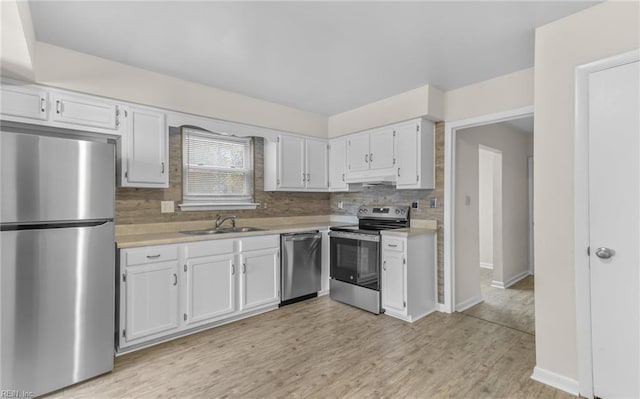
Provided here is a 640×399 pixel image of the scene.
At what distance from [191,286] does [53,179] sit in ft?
4.49

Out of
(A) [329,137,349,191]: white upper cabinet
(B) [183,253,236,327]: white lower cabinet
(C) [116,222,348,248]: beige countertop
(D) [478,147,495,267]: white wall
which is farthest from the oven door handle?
(D) [478,147,495,267]: white wall

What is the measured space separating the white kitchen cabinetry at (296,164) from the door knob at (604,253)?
3040 mm

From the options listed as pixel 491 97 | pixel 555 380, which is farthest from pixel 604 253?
pixel 491 97

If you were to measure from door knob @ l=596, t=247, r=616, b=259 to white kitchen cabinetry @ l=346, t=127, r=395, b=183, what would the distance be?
201cm

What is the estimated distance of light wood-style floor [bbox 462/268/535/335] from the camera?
3.15 meters

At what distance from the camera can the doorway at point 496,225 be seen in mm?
3537

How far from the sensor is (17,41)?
76.0 inches

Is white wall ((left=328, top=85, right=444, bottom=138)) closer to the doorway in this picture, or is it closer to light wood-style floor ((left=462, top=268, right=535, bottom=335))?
the doorway

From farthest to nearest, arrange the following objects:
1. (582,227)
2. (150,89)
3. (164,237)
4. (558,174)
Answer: (150,89), (164,237), (558,174), (582,227)

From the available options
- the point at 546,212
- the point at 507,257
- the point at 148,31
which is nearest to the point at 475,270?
the point at 507,257

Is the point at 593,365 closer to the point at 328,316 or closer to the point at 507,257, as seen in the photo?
the point at 328,316

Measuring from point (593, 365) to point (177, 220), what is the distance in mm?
3665

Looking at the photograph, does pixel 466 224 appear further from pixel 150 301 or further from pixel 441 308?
pixel 150 301

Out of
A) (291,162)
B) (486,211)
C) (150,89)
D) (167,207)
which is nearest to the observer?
(150,89)
